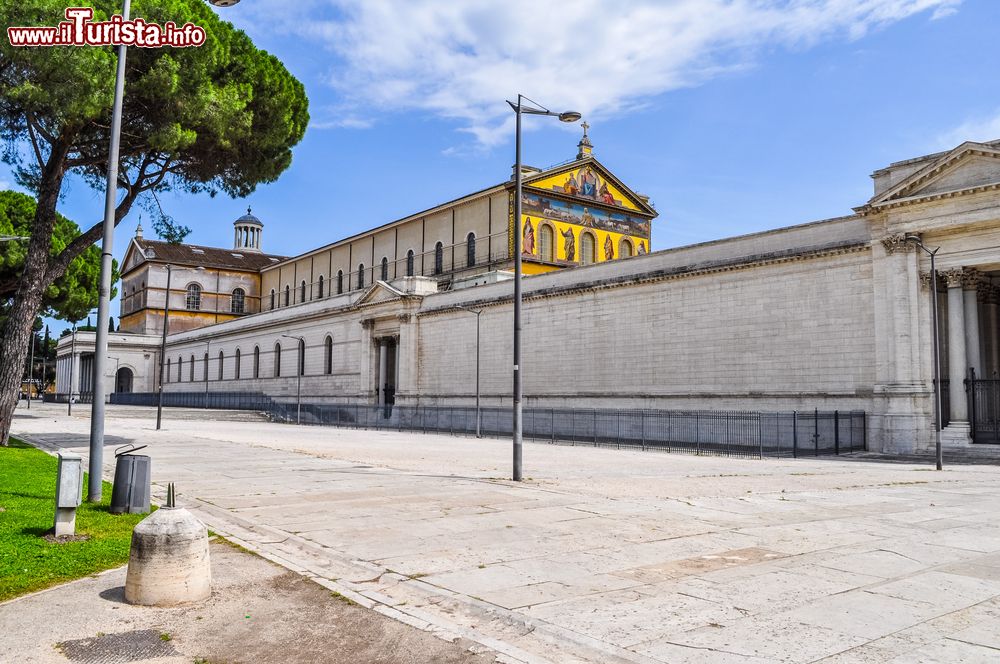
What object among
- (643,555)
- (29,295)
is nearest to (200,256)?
(29,295)

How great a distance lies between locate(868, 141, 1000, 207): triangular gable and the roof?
76.7 meters

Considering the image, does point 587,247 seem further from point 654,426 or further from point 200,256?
point 200,256

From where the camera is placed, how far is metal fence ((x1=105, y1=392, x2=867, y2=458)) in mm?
30328

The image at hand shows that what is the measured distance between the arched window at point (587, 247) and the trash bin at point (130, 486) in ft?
155

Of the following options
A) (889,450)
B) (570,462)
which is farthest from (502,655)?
(889,450)

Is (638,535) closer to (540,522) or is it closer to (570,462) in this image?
(540,522)

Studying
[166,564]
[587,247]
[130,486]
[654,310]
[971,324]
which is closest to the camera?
[166,564]

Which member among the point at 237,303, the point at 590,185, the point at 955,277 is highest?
the point at 590,185

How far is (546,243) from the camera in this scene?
2165 inches

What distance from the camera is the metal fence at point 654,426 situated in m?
30.3

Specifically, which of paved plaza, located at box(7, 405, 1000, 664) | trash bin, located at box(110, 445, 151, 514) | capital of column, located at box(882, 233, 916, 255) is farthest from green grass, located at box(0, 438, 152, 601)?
capital of column, located at box(882, 233, 916, 255)

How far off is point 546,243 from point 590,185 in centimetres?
638

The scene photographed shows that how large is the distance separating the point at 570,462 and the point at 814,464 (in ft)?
25.8

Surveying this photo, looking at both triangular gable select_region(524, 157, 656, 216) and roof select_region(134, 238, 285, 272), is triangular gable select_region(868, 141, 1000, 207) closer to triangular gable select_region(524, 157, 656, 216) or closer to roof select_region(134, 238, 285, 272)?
triangular gable select_region(524, 157, 656, 216)
